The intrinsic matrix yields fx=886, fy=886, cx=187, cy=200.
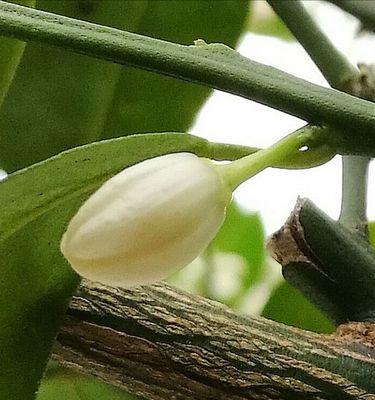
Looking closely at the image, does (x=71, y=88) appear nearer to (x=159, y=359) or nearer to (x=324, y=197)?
(x=159, y=359)

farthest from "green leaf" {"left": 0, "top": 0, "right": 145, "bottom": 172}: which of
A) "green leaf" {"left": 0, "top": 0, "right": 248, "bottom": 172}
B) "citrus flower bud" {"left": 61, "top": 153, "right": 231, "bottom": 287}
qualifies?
"citrus flower bud" {"left": 61, "top": 153, "right": 231, "bottom": 287}

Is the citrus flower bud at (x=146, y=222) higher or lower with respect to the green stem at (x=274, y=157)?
lower

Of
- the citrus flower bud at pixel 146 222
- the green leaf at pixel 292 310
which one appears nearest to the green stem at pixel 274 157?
the citrus flower bud at pixel 146 222

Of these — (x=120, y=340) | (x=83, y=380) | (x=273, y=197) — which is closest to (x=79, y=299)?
(x=120, y=340)

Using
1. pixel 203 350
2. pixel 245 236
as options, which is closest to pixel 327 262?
pixel 203 350

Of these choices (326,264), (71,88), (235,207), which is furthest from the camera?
(235,207)

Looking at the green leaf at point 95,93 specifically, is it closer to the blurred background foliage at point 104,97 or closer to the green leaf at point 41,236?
the blurred background foliage at point 104,97
